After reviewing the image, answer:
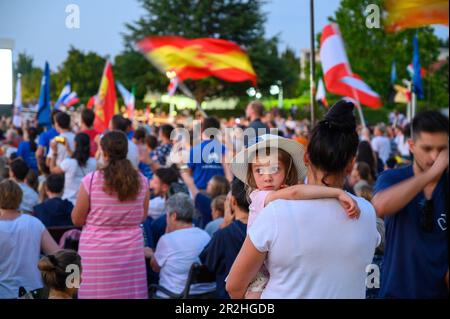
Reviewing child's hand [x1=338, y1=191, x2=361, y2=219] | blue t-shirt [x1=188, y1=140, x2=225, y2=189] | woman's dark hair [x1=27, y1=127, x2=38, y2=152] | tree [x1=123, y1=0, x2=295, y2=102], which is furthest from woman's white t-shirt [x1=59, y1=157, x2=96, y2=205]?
tree [x1=123, y1=0, x2=295, y2=102]

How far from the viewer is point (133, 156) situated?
7.31 metres

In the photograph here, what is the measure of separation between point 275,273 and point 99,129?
8196 mm

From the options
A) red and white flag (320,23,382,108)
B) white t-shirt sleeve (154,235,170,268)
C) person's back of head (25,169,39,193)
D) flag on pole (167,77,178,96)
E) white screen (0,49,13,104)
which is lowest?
white t-shirt sleeve (154,235,170,268)

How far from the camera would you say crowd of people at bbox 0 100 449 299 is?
2.42 metres

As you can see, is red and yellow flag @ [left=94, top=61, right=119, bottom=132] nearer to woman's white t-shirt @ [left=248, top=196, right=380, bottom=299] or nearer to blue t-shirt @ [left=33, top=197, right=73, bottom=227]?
blue t-shirt @ [left=33, top=197, right=73, bottom=227]

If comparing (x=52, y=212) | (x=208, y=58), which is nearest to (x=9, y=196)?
(x=52, y=212)

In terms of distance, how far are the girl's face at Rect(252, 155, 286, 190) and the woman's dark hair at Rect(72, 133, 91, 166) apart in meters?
4.39

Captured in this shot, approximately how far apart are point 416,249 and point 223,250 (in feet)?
5.89

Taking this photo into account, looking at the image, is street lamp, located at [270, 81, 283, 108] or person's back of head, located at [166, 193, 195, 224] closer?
person's back of head, located at [166, 193, 195, 224]

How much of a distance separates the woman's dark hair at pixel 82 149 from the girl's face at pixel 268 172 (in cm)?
439

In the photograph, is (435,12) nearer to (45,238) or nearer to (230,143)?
(45,238)

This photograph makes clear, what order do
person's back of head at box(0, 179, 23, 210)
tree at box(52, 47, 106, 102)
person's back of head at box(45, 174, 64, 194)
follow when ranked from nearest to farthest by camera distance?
person's back of head at box(0, 179, 23, 210)
person's back of head at box(45, 174, 64, 194)
tree at box(52, 47, 106, 102)
